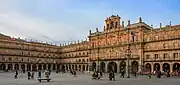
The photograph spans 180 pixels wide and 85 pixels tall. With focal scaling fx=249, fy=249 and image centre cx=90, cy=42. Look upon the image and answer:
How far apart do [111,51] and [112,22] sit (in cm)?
905

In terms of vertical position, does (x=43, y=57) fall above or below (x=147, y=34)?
below

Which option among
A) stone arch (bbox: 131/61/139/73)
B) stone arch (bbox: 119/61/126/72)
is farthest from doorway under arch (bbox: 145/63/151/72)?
stone arch (bbox: 119/61/126/72)

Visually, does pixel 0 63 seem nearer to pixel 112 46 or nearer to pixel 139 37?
pixel 112 46

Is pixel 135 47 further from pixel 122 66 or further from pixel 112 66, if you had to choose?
pixel 112 66

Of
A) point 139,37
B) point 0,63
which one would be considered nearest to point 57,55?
point 0,63

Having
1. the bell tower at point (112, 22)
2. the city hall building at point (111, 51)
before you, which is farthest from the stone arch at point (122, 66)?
the bell tower at point (112, 22)

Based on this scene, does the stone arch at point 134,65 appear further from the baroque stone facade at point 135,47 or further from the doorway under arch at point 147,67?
the doorway under arch at point 147,67

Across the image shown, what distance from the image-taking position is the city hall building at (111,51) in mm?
61562

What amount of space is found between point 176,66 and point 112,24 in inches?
983

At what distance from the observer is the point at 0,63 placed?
3334 inches

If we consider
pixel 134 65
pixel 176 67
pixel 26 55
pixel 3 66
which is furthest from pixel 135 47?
pixel 3 66

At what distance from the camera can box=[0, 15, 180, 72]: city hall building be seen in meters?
61.6

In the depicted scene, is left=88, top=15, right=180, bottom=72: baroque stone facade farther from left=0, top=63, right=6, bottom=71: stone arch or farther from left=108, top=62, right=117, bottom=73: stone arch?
left=0, top=63, right=6, bottom=71: stone arch

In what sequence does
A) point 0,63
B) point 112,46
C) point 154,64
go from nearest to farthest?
point 154,64 < point 112,46 < point 0,63
